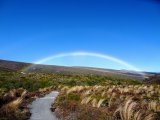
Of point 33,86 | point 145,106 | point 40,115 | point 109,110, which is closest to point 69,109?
point 40,115

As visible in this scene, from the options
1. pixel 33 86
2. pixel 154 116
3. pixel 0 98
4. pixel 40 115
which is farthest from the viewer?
pixel 33 86

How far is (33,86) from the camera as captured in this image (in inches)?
2028

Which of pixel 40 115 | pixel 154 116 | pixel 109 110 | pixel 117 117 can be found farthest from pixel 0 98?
pixel 154 116

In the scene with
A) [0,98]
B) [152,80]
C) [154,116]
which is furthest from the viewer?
[152,80]

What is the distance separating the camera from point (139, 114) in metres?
15.7

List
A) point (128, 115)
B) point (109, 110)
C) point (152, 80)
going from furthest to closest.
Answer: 1. point (152, 80)
2. point (109, 110)
3. point (128, 115)

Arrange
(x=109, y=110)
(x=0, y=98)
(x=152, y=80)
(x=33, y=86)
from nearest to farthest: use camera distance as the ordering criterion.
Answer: (x=109, y=110), (x=0, y=98), (x=152, y=80), (x=33, y=86)

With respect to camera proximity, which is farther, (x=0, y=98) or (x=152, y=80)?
(x=152, y=80)

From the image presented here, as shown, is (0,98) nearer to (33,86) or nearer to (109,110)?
(109,110)

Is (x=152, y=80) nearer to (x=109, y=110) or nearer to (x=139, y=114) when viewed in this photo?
(x=109, y=110)

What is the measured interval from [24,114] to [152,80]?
29265 millimetres

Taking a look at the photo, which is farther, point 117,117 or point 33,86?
point 33,86

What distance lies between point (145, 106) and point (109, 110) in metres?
2.00

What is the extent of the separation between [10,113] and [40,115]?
5.89 feet
